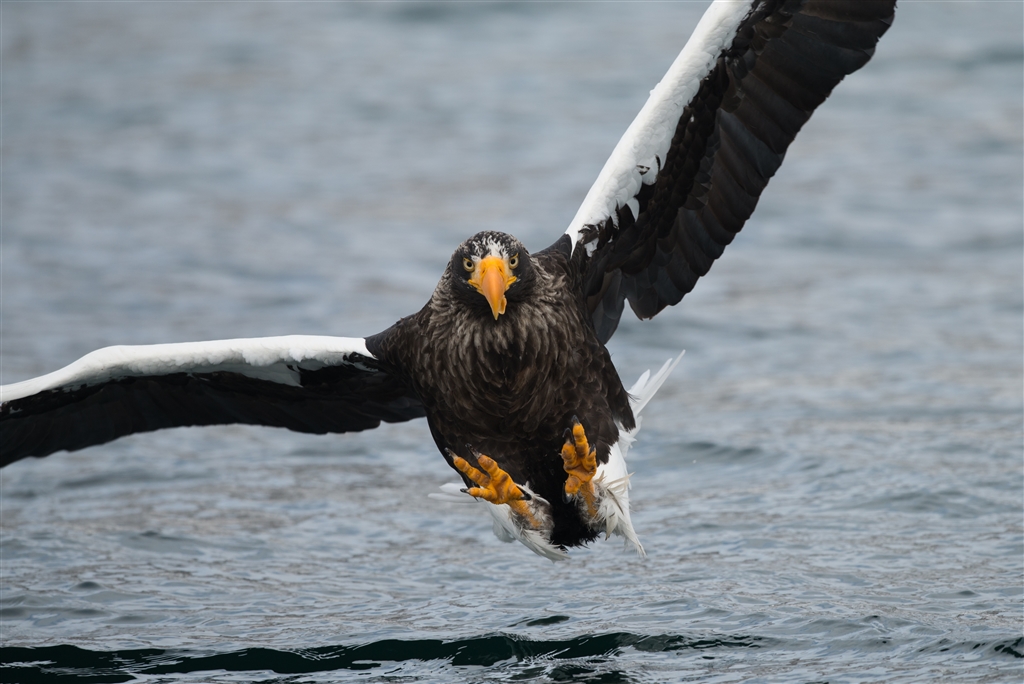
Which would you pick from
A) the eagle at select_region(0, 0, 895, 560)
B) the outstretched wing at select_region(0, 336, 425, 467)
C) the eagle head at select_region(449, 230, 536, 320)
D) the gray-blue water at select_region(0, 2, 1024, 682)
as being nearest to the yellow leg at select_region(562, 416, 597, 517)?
the eagle at select_region(0, 0, 895, 560)

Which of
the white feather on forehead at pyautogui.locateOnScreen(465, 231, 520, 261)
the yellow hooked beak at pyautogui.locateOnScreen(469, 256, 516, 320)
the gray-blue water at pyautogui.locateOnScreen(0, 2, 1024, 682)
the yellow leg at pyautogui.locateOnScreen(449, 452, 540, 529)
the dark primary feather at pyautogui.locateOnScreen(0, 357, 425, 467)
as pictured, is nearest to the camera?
the yellow hooked beak at pyautogui.locateOnScreen(469, 256, 516, 320)

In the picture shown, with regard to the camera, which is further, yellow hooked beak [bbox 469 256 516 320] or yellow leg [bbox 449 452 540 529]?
yellow leg [bbox 449 452 540 529]

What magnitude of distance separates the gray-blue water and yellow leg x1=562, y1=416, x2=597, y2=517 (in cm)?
73

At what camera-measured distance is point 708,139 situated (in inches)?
253

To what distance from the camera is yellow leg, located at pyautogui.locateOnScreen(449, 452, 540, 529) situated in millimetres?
6148

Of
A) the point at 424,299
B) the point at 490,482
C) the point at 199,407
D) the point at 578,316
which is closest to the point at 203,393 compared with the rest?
the point at 199,407

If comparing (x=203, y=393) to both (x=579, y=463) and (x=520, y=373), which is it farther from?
(x=579, y=463)

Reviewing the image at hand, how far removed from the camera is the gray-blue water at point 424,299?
6613 millimetres

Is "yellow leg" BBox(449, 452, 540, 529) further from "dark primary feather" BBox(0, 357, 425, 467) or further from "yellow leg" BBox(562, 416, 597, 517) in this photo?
"dark primary feather" BBox(0, 357, 425, 467)

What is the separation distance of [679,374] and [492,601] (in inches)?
144

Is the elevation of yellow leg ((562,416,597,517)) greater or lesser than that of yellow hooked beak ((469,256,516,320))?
lesser

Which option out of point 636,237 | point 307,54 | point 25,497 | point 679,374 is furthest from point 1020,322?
point 307,54

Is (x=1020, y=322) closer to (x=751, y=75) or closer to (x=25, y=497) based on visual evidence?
(x=751, y=75)

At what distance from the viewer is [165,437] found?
9648mm
